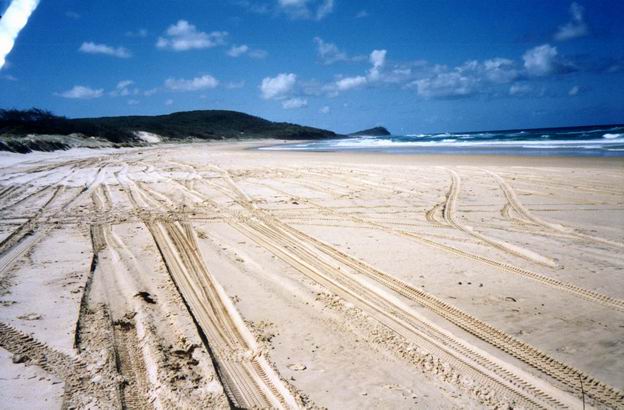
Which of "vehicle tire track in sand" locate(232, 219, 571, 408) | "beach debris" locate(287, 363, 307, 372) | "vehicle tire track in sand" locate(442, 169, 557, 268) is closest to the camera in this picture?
"vehicle tire track in sand" locate(232, 219, 571, 408)

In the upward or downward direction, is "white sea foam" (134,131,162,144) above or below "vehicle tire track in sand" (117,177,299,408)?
above

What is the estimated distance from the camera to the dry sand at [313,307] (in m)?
2.29

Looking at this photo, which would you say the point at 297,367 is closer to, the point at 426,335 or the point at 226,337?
the point at 226,337

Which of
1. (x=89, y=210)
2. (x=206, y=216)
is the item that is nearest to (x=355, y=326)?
(x=206, y=216)

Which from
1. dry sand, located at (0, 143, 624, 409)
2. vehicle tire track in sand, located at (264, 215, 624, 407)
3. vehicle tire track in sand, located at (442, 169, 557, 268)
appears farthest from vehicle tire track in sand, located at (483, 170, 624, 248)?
vehicle tire track in sand, located at (264, 215, 624, 407)

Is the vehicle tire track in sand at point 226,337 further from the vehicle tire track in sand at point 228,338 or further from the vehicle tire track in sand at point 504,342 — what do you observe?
the vehicle tire track in sand at point 504,342

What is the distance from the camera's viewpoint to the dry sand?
2.29 metres

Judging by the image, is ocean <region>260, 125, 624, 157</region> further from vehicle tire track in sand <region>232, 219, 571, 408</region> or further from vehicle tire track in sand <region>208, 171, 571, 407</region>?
vehicle tire track in sand <region>232, 219, 571, 408</region>

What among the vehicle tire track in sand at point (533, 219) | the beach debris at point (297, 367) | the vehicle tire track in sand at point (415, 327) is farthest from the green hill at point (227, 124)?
the beach debris at point (297, 367)

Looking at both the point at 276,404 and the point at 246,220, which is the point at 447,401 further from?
the point at 246,220

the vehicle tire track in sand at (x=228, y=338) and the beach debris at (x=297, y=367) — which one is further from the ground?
the vehicle tire track in sand at (x=228, y=338)

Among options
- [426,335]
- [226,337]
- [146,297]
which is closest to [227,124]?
[146,297]

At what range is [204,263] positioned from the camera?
4.44 m

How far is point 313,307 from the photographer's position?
10.9 ft
